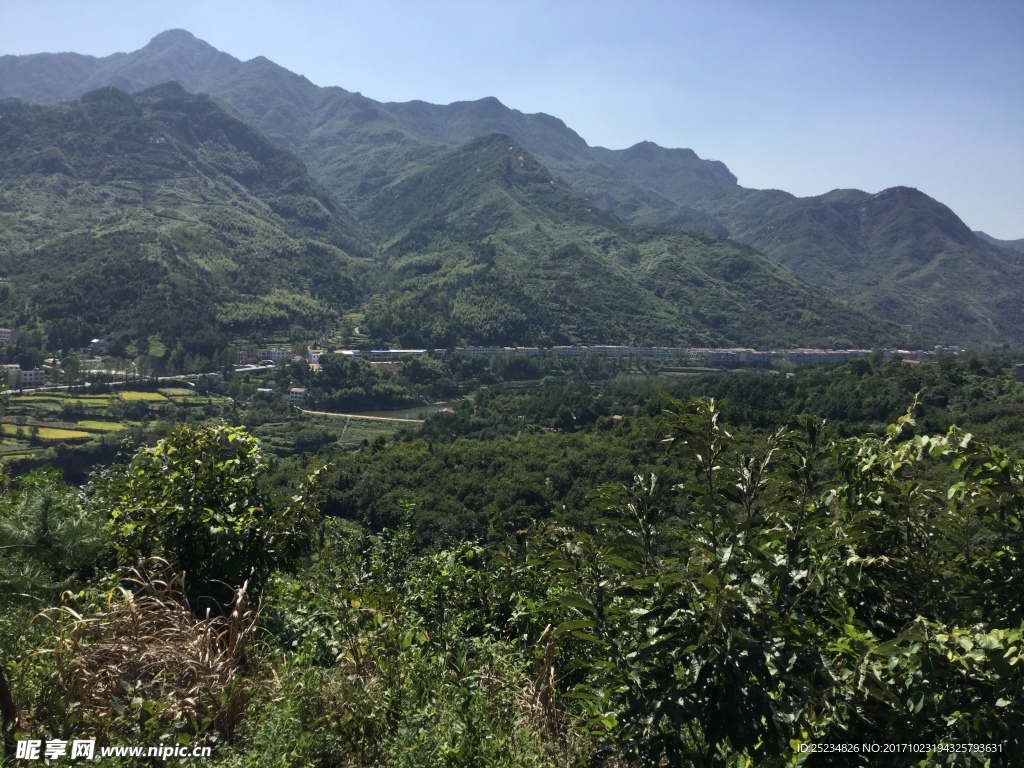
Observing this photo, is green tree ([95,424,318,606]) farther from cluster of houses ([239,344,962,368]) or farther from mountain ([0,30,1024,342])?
mountain ([0,30,1024,342])

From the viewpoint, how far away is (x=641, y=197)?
537 ft

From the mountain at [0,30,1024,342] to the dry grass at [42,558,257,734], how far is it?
317 feet

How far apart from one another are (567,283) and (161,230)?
1595 inches

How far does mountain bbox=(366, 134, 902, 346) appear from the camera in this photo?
6694 cm

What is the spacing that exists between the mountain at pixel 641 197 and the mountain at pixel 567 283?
19.5 meters

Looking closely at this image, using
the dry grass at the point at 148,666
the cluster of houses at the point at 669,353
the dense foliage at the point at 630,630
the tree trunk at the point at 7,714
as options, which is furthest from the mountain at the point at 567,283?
the tree trunk at the point at 7,714

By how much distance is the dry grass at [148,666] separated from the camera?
8.04 feet

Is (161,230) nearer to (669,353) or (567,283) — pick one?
(567,283)

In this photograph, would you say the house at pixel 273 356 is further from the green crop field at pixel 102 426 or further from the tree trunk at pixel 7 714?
the tree trunk at pixel 7 714

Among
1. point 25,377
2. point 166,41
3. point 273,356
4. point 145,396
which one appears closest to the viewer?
point 145,396

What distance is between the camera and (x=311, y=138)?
Result: 165250 mm

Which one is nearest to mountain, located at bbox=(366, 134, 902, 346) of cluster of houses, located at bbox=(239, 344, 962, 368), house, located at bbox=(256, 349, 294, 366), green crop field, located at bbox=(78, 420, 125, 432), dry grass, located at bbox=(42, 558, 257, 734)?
cluster of houses, located at bbox=(239, 344, 962, 368)

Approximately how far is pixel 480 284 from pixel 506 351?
535 inches
